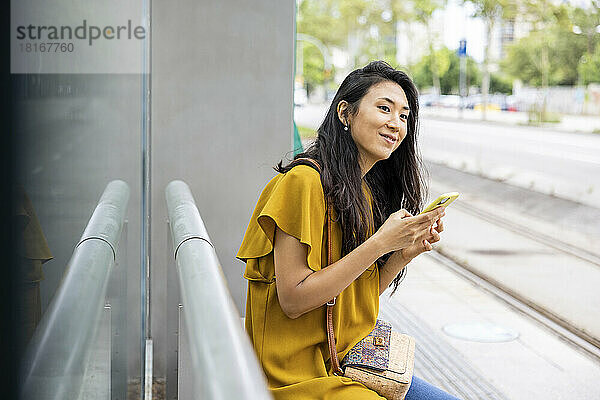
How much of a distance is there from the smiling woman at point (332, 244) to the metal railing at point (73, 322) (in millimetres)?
651

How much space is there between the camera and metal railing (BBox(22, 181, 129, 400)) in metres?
0.50

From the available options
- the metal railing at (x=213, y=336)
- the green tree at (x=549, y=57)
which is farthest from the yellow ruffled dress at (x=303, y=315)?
the green tree at (x=549, y=57)

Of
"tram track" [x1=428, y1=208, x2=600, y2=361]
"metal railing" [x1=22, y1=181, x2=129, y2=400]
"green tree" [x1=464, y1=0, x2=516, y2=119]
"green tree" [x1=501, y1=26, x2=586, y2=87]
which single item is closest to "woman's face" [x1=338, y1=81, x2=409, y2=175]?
"metal railing" [x1=22, y1=181, x2=129, y2=400]

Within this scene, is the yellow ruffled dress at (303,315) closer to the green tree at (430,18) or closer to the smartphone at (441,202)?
the smartphone at (441,202)

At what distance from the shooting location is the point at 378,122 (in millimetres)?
1773

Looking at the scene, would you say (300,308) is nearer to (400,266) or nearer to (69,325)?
(400,266)

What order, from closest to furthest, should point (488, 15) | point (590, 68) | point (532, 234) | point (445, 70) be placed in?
point (590, 68)
point (488, 15)
point (532, 234)
point (445, 70)

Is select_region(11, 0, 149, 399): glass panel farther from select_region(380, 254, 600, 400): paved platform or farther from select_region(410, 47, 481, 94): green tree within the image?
select_region(410, 47, 481, 94): green tree

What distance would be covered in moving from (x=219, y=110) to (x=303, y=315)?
1.29 meters

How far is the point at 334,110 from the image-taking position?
1819mm

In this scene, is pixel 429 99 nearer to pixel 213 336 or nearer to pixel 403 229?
pixel 403 229

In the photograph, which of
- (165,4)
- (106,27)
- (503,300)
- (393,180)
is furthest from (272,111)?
(503,300)

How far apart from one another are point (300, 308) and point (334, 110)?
1.73ft

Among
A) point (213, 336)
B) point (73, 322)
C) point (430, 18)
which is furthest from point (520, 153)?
point (73, 322)
